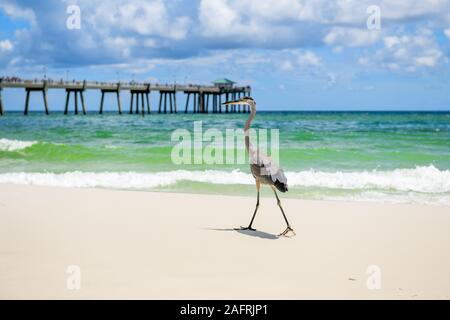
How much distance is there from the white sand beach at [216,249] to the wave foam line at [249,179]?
279 centimetres

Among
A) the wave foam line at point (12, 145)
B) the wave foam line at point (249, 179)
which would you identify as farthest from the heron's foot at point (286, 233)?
the wave foam line at point (12, 145)

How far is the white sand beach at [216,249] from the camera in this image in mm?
4039

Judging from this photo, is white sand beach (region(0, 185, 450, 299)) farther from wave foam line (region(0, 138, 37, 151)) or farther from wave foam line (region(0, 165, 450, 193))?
wave foam line (region(0, 138, 37, 151))

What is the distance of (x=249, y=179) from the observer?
1159 cm

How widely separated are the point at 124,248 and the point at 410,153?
14.1 meters

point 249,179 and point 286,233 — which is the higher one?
point 249,179

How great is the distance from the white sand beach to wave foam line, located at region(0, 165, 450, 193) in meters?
2.79

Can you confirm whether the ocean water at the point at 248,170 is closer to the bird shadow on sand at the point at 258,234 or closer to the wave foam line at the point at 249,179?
the wave foam line at the point at 249,179

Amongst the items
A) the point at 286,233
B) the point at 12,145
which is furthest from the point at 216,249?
the point at 12,145

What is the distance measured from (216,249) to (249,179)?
6.45 metres

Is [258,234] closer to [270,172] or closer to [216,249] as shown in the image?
[270,172]

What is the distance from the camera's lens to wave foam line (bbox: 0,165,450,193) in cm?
1066

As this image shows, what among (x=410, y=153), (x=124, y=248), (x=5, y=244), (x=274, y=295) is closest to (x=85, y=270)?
(x=124, y=248)
